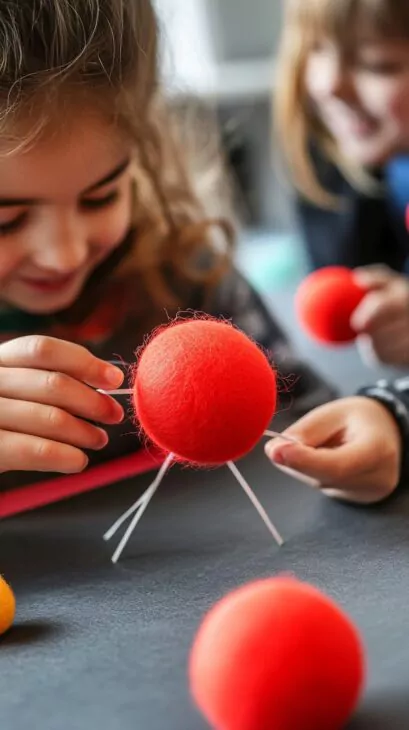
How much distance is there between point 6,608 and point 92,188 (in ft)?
0.90

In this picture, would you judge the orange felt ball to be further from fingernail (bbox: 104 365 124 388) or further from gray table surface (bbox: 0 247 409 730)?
fingernail (bbox: 104 365 124 388)

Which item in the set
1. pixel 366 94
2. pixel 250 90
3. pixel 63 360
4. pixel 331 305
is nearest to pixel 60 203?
pixel 63 360

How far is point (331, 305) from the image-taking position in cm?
68

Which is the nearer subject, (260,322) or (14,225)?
(14,225)

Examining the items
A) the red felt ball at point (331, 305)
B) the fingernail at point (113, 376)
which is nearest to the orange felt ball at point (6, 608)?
the fingernail at point (113, 376)

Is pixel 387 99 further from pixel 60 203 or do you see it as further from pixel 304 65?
pixel 60 203

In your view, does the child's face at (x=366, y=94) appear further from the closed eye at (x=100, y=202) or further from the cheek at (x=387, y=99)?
the closed eye at (x=100, y=202)

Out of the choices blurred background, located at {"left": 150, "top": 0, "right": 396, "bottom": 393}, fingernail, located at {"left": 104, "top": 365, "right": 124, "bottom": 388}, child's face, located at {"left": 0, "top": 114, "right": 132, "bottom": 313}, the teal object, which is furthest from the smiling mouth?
blurred background, located at {"left": 150, "top": 0, "right": 396, "bottom": 393}

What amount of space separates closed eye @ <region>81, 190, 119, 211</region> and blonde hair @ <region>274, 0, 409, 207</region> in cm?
34

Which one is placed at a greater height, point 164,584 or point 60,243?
point 60,243

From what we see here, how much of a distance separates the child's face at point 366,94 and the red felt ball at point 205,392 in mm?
522

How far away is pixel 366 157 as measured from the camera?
36.7 inches

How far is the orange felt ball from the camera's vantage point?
38cm

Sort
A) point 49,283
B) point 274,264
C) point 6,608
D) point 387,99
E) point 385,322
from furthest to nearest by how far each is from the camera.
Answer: point 274,264
point 387,99
point 385,322
point 49,283
point 6,608
